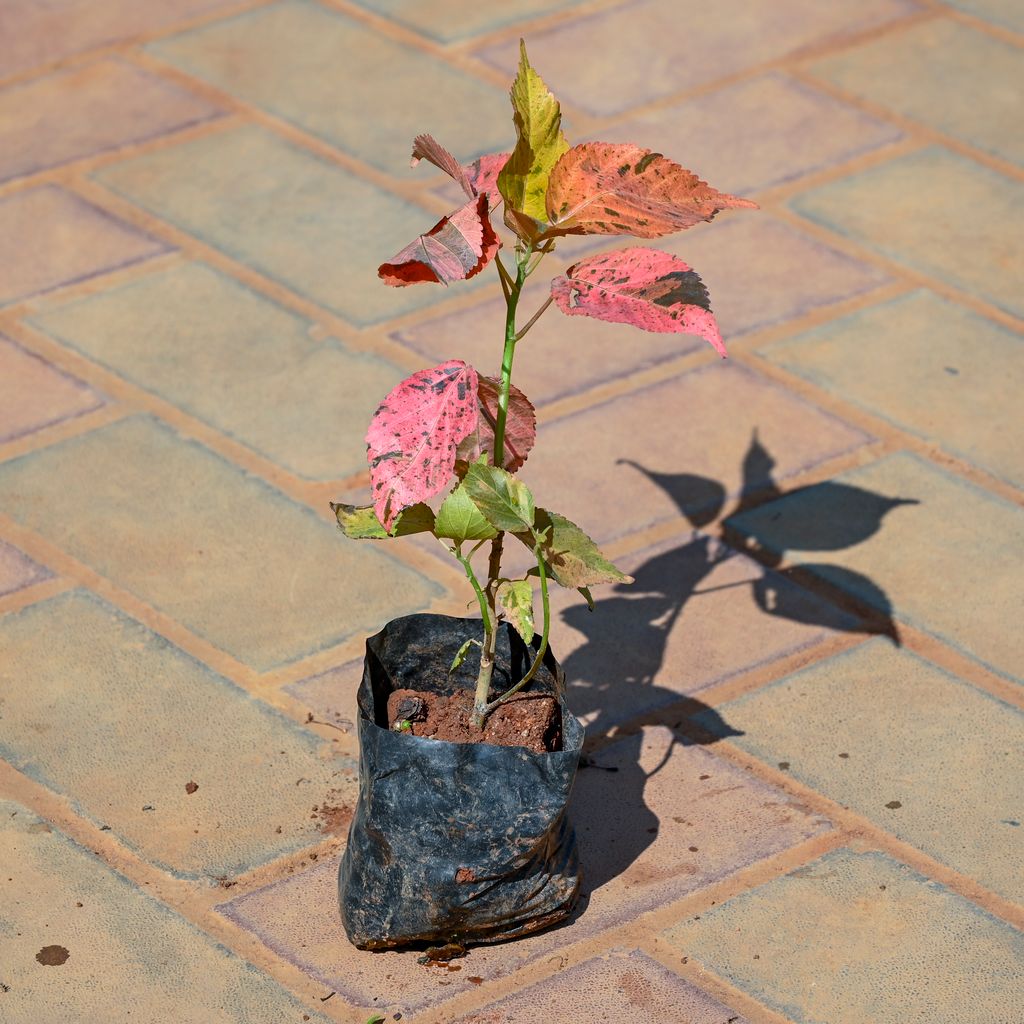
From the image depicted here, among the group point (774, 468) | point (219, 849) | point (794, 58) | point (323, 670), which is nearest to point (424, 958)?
point (219, 849)

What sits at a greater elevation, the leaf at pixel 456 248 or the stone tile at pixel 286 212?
the leaf at pixel 456 248

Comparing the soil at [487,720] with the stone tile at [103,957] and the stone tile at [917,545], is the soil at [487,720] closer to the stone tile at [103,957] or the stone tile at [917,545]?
the stone tile at [103,957]

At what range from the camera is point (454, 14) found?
539 centimetres

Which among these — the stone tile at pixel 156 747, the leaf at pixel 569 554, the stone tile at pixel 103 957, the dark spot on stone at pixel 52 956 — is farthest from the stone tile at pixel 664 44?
the dark spot on stone at pixel 52 956

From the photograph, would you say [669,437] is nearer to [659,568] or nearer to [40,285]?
[659,568]

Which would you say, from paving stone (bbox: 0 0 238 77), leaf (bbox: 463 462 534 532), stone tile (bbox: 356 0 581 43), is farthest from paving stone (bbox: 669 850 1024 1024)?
paving stone (bbox: 0 0 238 77)

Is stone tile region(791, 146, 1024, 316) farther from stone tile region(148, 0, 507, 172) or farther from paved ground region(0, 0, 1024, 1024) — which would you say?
stone tile region(148, 0, 507, 172)

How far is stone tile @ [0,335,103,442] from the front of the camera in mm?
3924

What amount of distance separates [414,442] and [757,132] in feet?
8.95

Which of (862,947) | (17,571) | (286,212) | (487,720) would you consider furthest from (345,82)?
(862,947)

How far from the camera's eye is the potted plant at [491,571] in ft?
8.02

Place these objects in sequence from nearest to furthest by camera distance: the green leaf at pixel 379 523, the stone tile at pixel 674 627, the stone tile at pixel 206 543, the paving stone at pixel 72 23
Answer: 1. the green leaf at pixel 379 523
2. the stone tile at pixel 674 627
3. the stone tile at pixel 206 543
4. the paving stone at pixel 72 23

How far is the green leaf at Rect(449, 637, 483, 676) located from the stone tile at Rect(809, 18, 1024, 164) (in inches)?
105

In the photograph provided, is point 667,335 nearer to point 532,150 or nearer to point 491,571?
point 491,571
